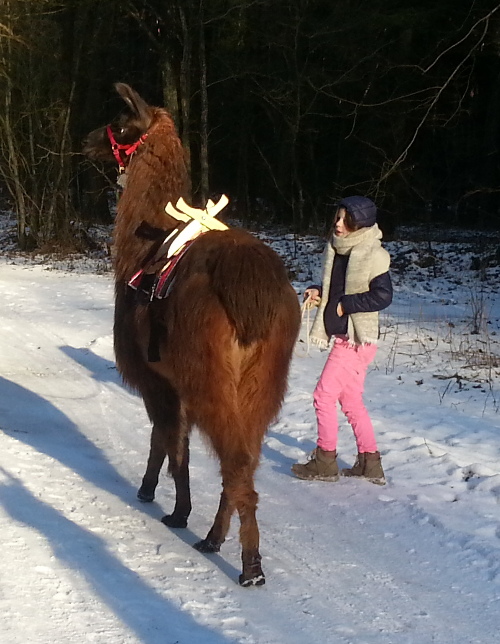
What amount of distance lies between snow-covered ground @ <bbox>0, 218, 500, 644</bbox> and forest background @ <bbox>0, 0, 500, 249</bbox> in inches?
372

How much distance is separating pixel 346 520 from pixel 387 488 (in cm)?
65

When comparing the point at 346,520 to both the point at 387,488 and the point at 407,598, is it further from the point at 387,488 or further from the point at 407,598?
the point at 407,598

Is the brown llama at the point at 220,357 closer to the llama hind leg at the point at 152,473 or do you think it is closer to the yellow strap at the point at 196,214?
the yellow strap at the point at 196,214

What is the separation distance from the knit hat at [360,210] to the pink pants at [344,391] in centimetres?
81

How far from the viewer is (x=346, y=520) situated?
15.5 feet

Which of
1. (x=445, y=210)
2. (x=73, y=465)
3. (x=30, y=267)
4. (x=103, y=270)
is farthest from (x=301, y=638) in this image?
(x=445, y=210)

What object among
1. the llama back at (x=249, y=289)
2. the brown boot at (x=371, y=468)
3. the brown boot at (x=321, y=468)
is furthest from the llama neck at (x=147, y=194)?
the brown boot at (x=371, y=468)

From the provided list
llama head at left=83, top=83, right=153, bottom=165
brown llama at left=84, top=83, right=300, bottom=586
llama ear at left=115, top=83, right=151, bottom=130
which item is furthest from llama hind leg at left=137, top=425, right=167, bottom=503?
llama ear at left=115, top=83, right=151, bottom=130

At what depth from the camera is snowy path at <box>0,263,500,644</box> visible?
3.40m

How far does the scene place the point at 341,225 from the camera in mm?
5035

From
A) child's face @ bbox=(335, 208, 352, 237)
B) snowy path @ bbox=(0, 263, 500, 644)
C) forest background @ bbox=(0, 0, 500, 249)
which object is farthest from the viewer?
forest background @ bbox=(0, 0, 500, 249)

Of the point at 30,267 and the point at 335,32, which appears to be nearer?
the point at 30,267

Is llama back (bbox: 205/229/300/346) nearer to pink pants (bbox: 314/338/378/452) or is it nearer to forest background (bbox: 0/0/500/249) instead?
pink pants (bbox: 314/338/378/452)

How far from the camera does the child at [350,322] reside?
4961 millimetres
